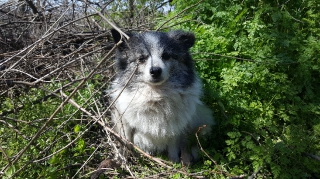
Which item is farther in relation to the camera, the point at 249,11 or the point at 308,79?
the point at 249,11

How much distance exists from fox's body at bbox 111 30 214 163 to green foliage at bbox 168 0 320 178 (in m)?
0.47

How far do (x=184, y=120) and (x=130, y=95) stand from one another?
24.2 inches

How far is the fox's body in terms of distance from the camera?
9.74ft

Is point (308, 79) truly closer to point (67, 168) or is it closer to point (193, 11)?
point (193, 11)

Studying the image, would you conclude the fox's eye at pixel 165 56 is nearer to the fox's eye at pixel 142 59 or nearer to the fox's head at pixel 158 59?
the fox's head at pixel 158 59

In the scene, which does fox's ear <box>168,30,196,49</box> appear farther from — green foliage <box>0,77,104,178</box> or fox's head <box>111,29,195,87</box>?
green foliage <box>0,77,104,178</box>

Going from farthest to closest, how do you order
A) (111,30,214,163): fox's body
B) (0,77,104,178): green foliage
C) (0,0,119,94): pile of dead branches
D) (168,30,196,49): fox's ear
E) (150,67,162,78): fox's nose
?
(0,0,119,94): pile of dead branches → (168,30,196,49): fox's ear → (111,30,214,163): fox's body → (150,67,162,78): fox's nose → (0,77,104,178): green foliage

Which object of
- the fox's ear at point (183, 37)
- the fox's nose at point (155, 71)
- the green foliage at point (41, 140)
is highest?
the fox's ear at point (183, 37)

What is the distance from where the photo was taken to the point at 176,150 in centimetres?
329

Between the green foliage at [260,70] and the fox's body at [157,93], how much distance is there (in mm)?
468

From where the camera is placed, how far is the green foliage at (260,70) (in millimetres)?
3357

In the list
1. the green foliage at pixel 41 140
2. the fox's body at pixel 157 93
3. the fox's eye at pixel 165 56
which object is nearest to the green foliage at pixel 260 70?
the fox's body at pixel 157 93

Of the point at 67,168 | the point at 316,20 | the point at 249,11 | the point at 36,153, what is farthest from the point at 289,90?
the point at 36,153

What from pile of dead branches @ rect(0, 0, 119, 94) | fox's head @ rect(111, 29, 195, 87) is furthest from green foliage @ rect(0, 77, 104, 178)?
fox's head @ rect(111, 29, 195, 87)
